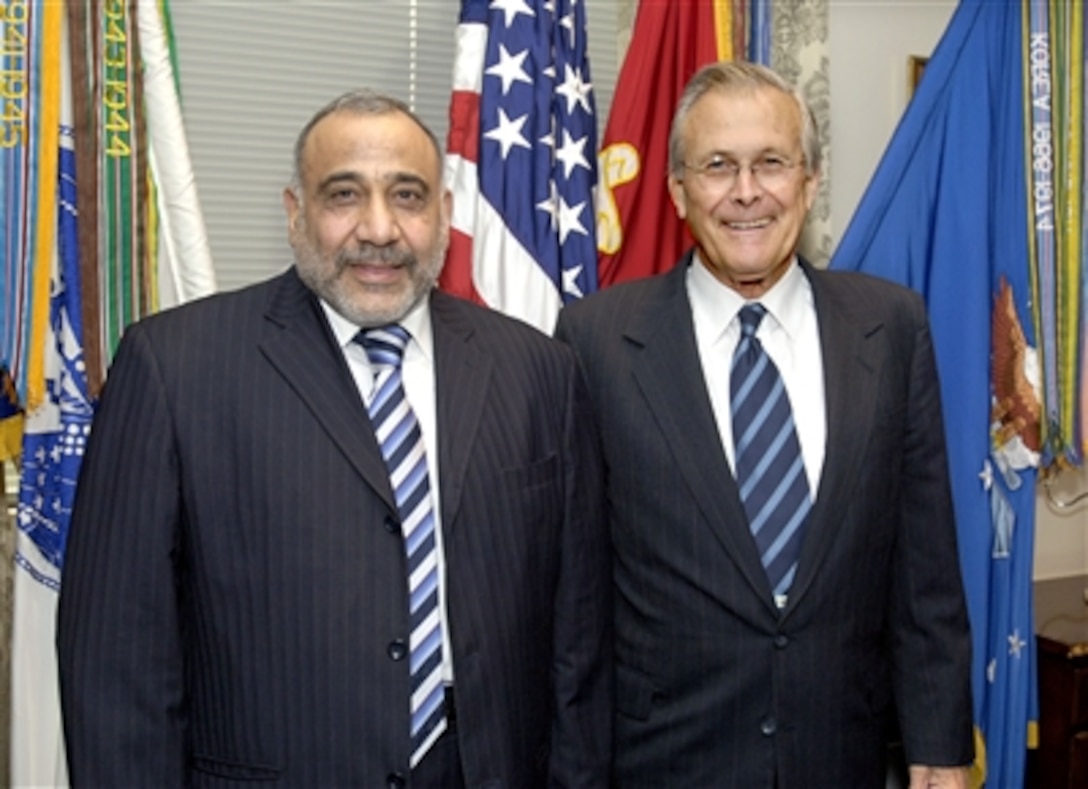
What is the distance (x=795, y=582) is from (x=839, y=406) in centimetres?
28

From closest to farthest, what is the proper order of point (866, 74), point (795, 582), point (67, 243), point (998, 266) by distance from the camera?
point (795, 582), point (67, 243), point (998, 266), point (866, 74)

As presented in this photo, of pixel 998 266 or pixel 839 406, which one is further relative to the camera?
pixel 998 266

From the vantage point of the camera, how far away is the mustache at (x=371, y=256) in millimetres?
1480

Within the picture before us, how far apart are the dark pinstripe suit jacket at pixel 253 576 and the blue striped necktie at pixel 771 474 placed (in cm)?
41

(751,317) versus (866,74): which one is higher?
(866,74)

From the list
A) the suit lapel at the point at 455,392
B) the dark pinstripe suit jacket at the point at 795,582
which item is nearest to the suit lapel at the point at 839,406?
the dark pinstripe suit jacket at the point at 795,582

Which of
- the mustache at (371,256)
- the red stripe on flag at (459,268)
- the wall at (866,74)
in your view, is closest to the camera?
the mustache at (371,256)

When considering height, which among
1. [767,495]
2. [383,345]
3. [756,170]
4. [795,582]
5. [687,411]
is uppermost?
[756,170]

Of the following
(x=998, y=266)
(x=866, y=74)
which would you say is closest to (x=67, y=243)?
(x=998, y=266)

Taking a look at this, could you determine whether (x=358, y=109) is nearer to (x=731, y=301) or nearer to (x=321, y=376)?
(x=321, y=376)

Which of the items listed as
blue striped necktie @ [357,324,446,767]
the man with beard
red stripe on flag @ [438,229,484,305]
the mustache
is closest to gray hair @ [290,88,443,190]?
the man with beard

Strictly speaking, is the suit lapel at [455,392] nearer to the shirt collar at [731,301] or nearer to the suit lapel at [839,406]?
the shirt collar at [731,301]

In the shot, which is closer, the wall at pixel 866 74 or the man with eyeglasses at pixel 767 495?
the man with eyeglasses at pixel 767 495

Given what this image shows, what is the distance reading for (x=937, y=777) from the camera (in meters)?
1.79
